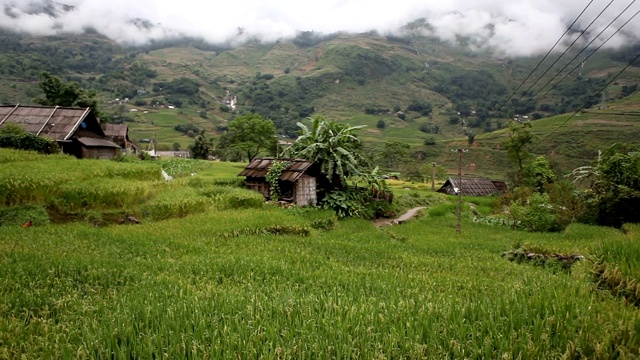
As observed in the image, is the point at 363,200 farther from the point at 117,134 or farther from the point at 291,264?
the point at 117,134

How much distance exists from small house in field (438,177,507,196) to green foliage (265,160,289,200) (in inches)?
1614

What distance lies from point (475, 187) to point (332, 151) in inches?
1666

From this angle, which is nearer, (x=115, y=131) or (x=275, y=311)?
(x=275, y=311)

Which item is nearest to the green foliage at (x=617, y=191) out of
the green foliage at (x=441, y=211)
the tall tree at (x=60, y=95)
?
the green foliage at (x=441, y=211)

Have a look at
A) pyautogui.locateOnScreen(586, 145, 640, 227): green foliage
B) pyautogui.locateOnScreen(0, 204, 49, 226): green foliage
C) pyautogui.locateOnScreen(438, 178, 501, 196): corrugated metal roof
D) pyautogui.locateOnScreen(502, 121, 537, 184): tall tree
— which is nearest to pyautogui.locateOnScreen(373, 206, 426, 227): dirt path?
pyautogui.locateOnScreen(586, 145, 640, 227): green foliage

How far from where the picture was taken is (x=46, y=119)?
92.7 ft

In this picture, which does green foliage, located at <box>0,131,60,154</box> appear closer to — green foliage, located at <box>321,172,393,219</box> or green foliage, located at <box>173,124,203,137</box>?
green foliage, located at <box>321,172,393,219</box>

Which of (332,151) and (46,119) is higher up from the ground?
(46,119)

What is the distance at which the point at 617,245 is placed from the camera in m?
→ 6.92

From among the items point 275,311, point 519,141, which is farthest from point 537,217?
point 519,141

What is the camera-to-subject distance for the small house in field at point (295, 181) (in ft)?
76.2

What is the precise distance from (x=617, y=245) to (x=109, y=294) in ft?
28.6

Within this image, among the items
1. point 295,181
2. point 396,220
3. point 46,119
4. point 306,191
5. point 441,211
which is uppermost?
point 46,119

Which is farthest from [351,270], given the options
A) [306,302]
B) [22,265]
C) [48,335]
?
[22,265]
